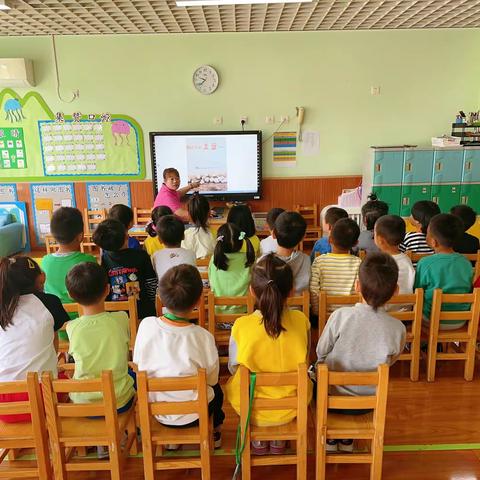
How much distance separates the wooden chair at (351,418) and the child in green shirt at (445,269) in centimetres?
109

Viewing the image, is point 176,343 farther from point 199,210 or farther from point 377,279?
point 199,210

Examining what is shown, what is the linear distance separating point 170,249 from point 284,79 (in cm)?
348

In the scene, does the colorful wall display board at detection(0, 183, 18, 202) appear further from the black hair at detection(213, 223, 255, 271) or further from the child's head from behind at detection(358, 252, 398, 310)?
the child's head from behind at detection(358, 252, 398, 310)

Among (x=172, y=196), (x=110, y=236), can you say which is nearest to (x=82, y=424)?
(x=110, y=236)

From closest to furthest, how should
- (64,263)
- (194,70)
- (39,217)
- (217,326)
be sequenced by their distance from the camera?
(64,263) → (217,326) → (194,70) → (39,217)

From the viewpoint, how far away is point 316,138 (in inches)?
222

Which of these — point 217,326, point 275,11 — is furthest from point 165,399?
point 275,11

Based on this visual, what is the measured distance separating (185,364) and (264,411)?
0.38m

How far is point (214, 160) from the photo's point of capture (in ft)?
18.4

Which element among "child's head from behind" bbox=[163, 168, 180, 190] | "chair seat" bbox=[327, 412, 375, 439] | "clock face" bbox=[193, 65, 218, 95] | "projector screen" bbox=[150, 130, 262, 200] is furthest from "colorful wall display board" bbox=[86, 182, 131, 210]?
"chair seat" bbox=[327, 412, 375, 439]

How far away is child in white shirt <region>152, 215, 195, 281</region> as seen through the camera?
2.78 metres

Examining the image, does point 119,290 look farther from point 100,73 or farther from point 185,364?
point 100,73

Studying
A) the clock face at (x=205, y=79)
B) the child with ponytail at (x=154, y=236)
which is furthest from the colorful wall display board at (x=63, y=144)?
the child with ponytail at (x=154, y=236)

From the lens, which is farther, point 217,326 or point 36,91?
point 36,91
